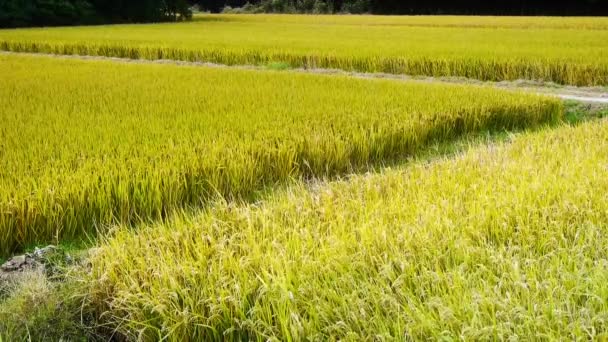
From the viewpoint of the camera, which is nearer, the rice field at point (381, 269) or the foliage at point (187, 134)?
the rice field at point (381, 269)

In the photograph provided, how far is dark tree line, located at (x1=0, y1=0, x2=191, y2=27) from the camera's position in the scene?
28797 mm

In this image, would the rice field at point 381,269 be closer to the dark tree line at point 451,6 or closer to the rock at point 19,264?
the rock at point 19,264

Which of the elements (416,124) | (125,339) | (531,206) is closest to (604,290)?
(531,206)

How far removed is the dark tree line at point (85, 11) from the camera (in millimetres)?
28797

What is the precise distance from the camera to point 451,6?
39688 millimetres

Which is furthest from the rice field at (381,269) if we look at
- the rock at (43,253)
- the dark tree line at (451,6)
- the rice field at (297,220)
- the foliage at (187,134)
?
the dark tree line at (451,6)

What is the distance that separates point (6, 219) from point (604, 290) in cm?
292

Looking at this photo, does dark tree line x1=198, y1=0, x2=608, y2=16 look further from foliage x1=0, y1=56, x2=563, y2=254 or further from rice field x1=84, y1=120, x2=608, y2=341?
rice field x1=84, y1=120, x2=608, y2=341

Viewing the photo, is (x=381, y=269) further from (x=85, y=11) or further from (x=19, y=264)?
(x=85, y=11)

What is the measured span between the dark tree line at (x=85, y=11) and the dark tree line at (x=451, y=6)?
1046cm

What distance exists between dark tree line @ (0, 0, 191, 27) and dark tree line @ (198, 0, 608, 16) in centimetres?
1046

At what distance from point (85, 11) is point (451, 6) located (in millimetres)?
22417

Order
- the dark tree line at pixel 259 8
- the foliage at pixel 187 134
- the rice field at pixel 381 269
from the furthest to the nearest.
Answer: the dark tree line at pixel 259 8 → the foliage at pixel 187 134 → the rice field at pixel 381 269

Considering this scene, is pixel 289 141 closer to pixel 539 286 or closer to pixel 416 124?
pixel 416 124
